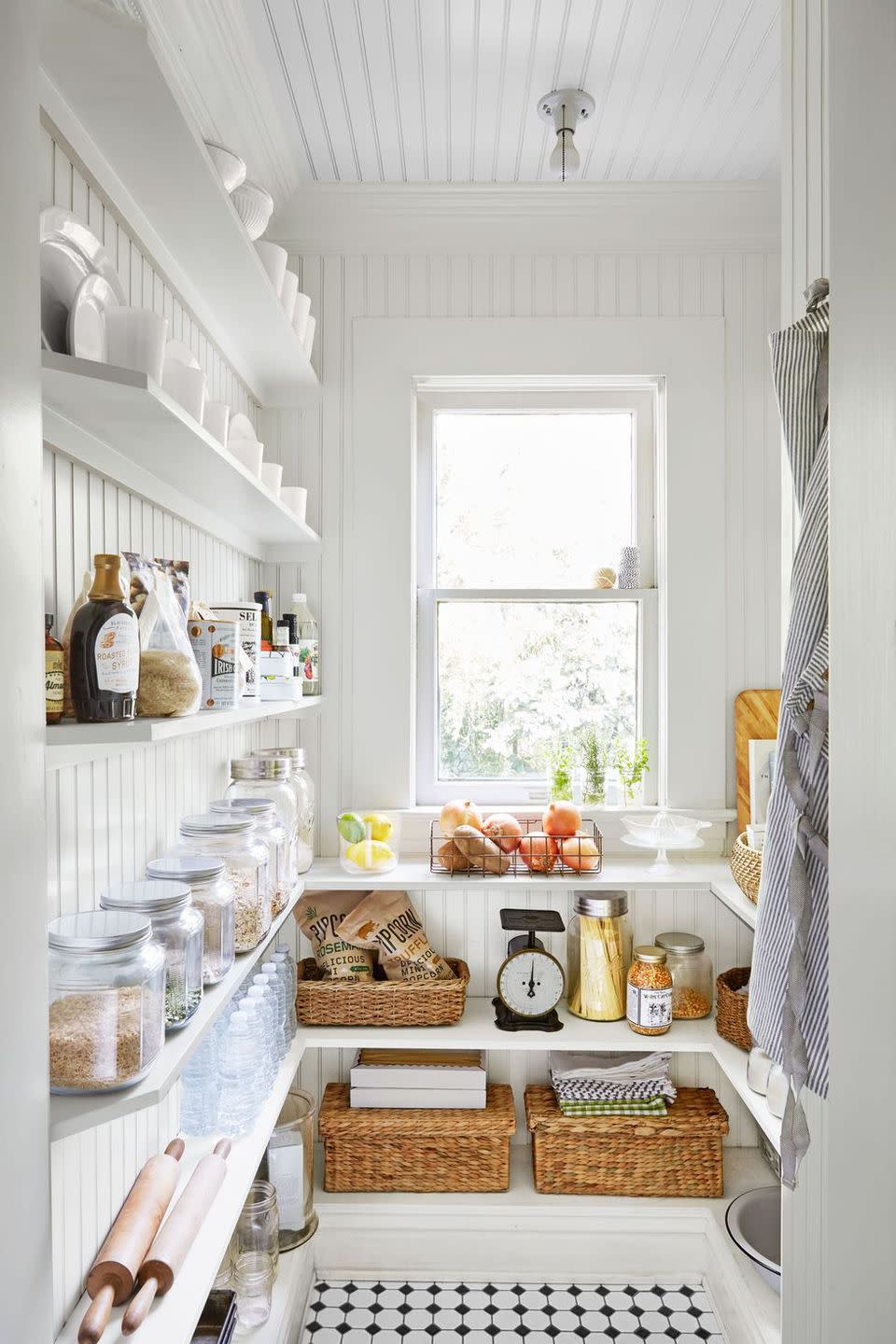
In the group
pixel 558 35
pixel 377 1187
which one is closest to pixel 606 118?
pixel 558 35

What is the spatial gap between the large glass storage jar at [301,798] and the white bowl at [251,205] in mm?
1076

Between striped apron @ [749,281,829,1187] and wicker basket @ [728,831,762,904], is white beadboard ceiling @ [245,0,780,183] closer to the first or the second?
striped apron @ [749,281,829,1187]

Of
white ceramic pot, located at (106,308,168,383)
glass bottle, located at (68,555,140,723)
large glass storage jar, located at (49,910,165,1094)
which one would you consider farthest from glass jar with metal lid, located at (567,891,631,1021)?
white ceramic pot, located at (106,308,168,383)

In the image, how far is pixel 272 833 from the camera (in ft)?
5.64

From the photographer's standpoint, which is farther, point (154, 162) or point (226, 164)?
point (226, 164)

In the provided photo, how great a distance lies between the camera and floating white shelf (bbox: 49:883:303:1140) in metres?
0.92

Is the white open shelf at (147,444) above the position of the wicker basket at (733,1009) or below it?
above

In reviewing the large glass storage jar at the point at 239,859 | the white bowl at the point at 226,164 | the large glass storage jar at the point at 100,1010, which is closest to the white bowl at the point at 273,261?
the white bowl at the point at 226,164

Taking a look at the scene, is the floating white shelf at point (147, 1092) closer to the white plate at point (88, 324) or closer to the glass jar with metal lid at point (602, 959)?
the white plate at point (88, 324)

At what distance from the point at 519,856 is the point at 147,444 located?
4.51ft

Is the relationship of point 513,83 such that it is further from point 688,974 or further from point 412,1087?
point 412,1087

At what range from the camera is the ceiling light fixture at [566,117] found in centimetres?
191

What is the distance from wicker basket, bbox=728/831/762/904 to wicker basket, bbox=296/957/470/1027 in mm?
703

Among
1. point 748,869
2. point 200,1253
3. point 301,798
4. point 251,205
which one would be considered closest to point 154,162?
point 251,205
